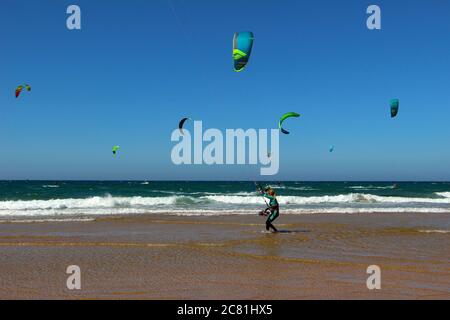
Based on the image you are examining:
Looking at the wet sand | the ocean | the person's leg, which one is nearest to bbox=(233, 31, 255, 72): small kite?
the person's leg

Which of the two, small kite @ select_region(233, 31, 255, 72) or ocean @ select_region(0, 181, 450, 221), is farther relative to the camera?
ocean @ select_region(0, 181, 450, 221)

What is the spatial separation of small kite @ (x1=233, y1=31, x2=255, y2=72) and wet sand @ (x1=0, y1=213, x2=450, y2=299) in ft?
19.1

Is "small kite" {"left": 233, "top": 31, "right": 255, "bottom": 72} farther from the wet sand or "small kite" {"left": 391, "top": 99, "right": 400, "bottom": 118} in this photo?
"small kite" {"left": 391, "top": 99, "right": 400, "bottom": 118}

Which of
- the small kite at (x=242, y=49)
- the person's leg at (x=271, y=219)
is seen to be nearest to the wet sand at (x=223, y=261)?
the person's leg at (x=271, y=219)

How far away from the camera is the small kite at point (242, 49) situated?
52.5 feet

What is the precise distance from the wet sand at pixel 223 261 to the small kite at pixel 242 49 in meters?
5.83

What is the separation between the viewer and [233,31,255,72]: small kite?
52.5 feet

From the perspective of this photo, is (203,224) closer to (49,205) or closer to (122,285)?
(122,285)

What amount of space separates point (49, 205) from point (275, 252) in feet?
89.0

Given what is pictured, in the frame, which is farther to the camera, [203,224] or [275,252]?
[203,224]

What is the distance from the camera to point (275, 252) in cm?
1121

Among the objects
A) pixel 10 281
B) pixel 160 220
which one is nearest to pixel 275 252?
pixel 10 281

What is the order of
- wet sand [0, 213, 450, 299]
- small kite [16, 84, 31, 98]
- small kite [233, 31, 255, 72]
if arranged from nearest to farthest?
wet sand [0, 213, 450, 299] → small kite [233, 31, 255, 72] → small kite [16, 84, 31, 98]

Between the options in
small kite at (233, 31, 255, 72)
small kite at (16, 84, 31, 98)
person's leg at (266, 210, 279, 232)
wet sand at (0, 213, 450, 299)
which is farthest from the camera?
small kite at (16, 84, 31, 98)
